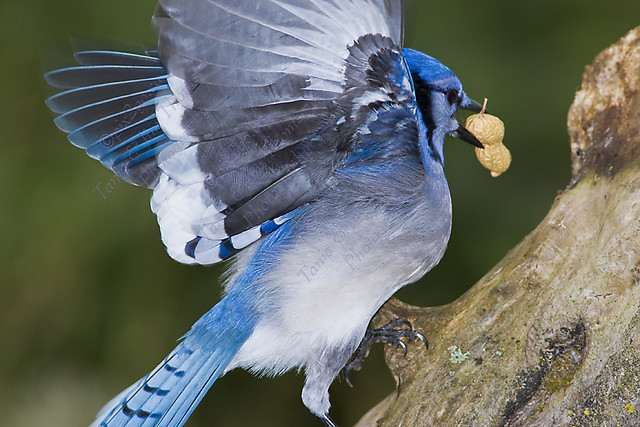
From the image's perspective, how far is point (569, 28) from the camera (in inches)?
142

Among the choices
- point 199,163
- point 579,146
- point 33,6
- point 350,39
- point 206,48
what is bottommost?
point 579,146

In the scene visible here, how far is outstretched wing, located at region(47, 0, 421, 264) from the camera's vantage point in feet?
5.56

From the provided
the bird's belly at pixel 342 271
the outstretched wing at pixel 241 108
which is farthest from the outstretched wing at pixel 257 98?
the bird's belly at pixel 342 271

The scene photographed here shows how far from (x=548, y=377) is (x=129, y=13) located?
8.40 ft

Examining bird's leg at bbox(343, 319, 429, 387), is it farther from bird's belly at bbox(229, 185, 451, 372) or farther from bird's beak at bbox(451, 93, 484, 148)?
bird's beak at bbox(451, 93, 484, 148)

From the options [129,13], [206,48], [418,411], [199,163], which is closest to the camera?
[206,48]

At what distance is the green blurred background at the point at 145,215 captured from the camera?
3.31 metres

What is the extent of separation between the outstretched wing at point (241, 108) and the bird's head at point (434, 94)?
0.19m

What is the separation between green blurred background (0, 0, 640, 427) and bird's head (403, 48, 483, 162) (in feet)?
3.61

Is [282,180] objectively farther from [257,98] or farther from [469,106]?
[469,106]

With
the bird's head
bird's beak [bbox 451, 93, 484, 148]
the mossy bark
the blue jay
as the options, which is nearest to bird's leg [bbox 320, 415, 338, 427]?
the blue jay

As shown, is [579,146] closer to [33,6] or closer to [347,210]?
[347,210]

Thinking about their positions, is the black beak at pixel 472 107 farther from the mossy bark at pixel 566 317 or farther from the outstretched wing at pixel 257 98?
the outstretched wing at pixel 257 98

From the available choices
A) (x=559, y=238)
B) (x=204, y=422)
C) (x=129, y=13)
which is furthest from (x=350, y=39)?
(x=204, y=422)
